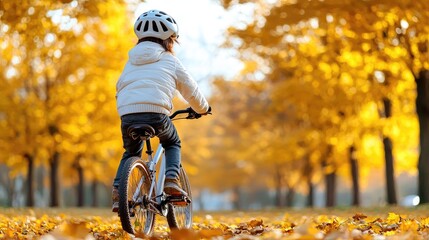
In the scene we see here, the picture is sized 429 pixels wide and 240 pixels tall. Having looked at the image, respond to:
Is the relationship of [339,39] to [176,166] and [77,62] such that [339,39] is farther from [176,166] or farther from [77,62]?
[176,166]

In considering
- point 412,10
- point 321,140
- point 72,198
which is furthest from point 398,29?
point 72,198

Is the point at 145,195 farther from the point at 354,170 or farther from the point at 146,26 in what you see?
the point at 354,170

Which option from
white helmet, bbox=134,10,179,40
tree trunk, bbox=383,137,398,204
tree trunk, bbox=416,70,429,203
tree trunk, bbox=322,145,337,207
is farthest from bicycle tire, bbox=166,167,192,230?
tree trunk, bbox=322,145,337,207

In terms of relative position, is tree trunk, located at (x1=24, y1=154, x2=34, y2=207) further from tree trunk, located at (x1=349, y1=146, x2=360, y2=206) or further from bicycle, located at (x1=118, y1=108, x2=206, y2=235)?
bicycle, located at (x1=118, y1=108, x2=206, y2=235)

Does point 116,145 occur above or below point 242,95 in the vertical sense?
below

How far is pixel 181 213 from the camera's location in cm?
671

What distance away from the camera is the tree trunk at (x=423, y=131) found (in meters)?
15.9

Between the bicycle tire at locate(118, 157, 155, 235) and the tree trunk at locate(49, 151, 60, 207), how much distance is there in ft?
55.8

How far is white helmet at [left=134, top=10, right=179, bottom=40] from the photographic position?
6117 mm

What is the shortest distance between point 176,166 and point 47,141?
15872 mm

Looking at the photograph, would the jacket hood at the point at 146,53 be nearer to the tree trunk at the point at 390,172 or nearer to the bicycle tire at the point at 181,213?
the bicycle tire at the point at 181,213

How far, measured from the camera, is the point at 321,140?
72.9 ft

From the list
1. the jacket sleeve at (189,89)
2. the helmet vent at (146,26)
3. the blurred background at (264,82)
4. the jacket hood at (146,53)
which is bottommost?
the jacket sleeve at (189,89)

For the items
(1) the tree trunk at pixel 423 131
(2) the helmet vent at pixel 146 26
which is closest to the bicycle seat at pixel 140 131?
(2) the helmet vent at pixel 146 26
